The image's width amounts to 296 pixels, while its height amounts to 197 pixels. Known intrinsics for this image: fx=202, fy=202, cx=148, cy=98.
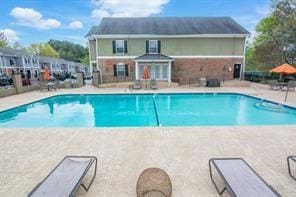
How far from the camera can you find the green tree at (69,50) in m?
79.9

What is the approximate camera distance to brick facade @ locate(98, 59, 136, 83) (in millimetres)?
22375

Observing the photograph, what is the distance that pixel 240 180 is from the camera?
3.05 metres

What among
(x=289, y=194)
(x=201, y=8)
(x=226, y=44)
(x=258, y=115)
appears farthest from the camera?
(x=201, y=8)

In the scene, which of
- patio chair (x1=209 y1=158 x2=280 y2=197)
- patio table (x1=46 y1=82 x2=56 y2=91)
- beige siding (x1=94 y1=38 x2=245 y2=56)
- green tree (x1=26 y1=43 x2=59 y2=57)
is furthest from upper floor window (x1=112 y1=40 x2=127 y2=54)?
green tree (x1=26 y1=43 x2=59 y2=57)

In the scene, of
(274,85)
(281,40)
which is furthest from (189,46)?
(281,40)

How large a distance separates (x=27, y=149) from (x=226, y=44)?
72.2ft

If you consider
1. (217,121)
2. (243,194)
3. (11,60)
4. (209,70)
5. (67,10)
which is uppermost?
(67,10)

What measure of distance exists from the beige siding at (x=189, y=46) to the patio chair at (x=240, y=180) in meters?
19.9

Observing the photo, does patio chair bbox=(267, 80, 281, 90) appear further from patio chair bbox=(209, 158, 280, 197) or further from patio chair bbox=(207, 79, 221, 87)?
patio chair bbox=(209, 158, 280, 197)

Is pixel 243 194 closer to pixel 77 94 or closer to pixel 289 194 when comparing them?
pixel 289 194

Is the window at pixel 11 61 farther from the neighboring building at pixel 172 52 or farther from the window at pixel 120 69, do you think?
the window at pixel 120 69

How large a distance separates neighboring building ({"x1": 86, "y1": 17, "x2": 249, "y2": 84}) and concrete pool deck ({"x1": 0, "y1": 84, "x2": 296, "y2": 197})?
16.0 metres

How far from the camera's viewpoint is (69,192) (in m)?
2.77

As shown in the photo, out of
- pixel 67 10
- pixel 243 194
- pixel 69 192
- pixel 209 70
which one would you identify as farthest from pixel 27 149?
pixel 67 10
